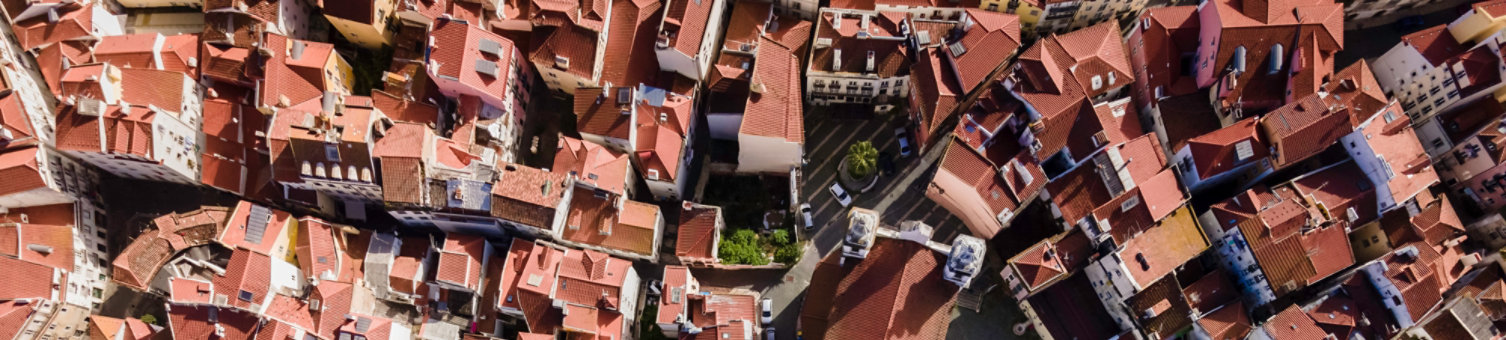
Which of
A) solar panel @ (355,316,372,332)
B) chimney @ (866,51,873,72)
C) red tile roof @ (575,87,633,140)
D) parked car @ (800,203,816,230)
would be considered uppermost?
chimney @ (866,51,873,72)

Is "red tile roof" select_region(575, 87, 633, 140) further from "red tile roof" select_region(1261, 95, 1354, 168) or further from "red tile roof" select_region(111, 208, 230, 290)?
"red tile roof" select_region(1261, 95, 1354, 168)

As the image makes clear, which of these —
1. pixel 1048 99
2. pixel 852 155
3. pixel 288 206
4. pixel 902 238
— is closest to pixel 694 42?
pixel 852 155

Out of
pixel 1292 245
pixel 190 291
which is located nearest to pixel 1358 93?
pixel 1292 245

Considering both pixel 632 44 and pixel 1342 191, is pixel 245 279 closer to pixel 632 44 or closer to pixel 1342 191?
pixel 632 44

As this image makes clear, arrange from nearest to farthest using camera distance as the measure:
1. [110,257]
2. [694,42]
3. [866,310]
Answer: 1. [866,310]
2. [694,42]
3. [110,257]

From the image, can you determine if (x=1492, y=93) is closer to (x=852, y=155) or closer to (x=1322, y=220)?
(x=1322, y=220)

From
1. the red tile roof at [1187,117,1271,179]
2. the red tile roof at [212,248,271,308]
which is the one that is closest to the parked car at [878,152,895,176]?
the red tile roof at [1187,117,1271,179]
